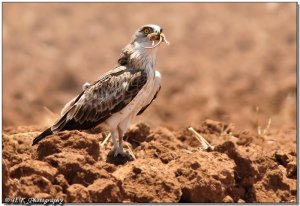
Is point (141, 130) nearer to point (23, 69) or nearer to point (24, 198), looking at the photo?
point (24, 198)

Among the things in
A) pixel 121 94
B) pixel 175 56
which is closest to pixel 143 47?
pixel 121 94

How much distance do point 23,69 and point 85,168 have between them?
11.4 meters

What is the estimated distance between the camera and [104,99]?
10.8 m

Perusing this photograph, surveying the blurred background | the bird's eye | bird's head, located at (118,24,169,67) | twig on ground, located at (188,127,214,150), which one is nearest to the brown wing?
bird's head, located at (118,24,169,67)

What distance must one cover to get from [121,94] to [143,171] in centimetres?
150

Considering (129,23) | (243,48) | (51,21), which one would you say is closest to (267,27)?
(243,48)

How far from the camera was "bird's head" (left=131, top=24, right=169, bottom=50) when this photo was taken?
10.9m

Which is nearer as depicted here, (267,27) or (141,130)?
(141,130)

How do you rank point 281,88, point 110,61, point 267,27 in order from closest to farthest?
point 281,88
point 110,61
point 267,27

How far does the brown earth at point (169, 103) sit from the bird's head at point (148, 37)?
49.9 inches

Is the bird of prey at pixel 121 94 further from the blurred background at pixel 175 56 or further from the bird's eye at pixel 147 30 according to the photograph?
the blurred background at pixel 175 56

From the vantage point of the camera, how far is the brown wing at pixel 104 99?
10.7 m

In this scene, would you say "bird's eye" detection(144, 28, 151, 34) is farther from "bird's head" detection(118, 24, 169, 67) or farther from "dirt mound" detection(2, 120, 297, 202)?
"dirt mound" detection(2, 120, 297, 202)

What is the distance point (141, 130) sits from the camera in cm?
1198
